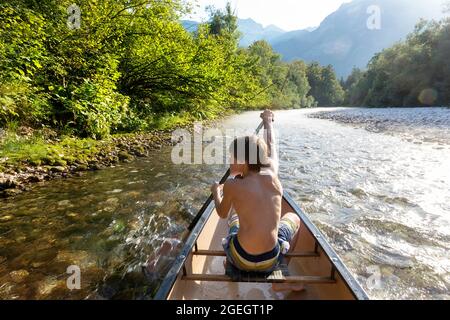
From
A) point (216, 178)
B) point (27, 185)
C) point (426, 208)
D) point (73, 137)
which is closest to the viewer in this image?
point (426, 208)

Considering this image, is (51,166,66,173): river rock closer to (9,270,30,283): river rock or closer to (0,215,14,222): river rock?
(0,215,14,222): river rock

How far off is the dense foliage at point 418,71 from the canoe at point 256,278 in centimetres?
4479

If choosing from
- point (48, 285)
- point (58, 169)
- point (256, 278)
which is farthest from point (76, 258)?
point (58, 169)

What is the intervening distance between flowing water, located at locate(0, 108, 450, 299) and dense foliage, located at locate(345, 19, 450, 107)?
39873mm

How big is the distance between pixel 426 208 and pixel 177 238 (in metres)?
4.98

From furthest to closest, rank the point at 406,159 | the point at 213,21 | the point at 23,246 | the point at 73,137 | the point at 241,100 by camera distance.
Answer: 1. the point at 213,21
2. the point at 241,100
3. the point at 406,159
4. the point at 73,137
5. the point at 23,246

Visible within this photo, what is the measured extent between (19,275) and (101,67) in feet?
27.5

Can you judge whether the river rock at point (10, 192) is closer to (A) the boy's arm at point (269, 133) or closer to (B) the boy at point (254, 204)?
(A) the boy's arm at point (269, 133)

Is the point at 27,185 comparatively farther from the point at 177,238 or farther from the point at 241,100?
the point at 241,100

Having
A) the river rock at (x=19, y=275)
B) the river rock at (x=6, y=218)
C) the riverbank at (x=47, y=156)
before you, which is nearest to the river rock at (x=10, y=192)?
the riverbank at (x=47, y=156)

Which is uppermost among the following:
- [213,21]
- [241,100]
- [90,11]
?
[213,21]

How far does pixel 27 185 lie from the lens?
6688mm

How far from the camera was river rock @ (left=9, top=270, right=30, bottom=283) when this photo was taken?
3666 mm
